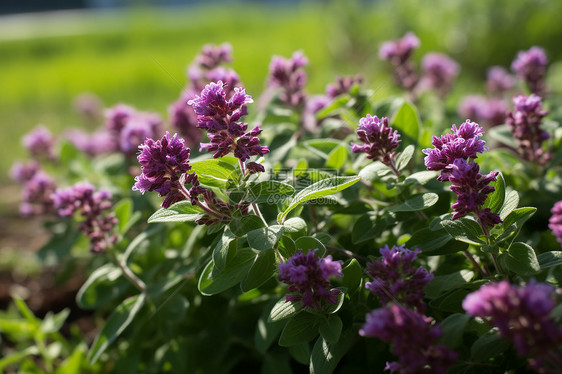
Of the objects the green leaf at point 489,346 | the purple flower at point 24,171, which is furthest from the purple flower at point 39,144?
the green leaf at point 489,346

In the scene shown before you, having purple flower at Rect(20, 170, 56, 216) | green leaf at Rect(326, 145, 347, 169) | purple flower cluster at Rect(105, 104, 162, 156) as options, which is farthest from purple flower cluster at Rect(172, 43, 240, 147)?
green leaf at Rect(326, 145, 347, 169)

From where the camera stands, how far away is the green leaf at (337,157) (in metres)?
1.76

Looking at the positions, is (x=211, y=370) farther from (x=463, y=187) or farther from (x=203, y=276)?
(x=463, y=187)

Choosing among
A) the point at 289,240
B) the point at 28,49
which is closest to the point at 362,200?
the point at 289,240

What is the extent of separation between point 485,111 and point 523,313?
6.11 feet

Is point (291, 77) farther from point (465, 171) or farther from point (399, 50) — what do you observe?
point (465, 171)

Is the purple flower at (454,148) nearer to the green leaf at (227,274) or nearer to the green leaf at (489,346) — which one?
the green leaf at (489,346)

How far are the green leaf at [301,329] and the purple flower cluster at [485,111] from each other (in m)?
1.63

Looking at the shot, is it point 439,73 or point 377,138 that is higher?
point 377,138

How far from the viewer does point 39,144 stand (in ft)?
9.86

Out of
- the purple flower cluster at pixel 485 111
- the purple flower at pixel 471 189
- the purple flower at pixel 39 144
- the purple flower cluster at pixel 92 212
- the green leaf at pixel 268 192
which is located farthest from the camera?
the purple flower at pixel 39 144

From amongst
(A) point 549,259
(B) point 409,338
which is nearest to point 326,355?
(B) point 409,338

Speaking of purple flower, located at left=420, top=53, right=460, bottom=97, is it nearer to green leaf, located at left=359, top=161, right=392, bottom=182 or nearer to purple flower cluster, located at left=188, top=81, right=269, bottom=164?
green leaf, located at left=359, top=161, right=392, bottom=182

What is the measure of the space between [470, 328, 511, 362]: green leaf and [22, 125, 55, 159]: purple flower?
2543 millimetres
